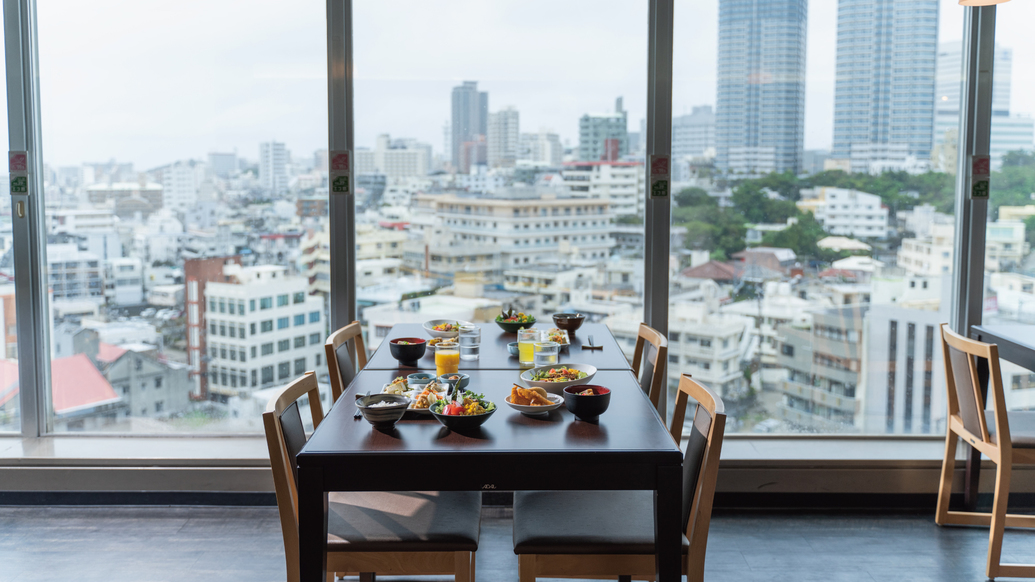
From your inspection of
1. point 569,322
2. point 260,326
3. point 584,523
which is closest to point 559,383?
point 584,523

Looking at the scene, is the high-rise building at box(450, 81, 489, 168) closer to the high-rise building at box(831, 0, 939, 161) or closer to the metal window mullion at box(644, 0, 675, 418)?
the metal window mullion at box(644, 0, 675, 418)

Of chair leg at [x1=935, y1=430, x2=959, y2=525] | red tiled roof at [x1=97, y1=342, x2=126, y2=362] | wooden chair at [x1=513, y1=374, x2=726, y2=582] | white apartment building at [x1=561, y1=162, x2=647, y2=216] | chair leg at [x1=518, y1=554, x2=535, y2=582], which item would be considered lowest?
chair leg at [x1=935, y1=430, x2=959, y2=525]

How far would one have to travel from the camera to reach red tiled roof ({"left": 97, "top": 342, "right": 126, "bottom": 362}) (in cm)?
360

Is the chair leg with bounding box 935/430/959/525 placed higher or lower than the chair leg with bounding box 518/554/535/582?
lower

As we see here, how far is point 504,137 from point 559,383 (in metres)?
1.63

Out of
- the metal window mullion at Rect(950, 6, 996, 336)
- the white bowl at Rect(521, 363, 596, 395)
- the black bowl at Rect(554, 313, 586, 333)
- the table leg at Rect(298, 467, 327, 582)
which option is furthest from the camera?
the metal window mullion at Rect(950, 6, 996, 336)

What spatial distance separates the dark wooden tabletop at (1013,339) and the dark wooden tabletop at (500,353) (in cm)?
150

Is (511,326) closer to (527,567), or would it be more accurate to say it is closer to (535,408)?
(535,408)

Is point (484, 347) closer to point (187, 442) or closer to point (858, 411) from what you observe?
point (187, 442)

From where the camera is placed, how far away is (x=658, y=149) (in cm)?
346

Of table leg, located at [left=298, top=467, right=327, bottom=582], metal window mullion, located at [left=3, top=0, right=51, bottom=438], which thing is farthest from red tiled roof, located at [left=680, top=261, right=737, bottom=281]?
metal window mullion, located at [left=3, top=0, right=51, bottom=438]

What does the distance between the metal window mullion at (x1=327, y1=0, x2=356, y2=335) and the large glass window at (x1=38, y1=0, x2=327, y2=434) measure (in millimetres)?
62

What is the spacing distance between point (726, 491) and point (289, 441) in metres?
2.10

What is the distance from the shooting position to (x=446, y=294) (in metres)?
3.63
